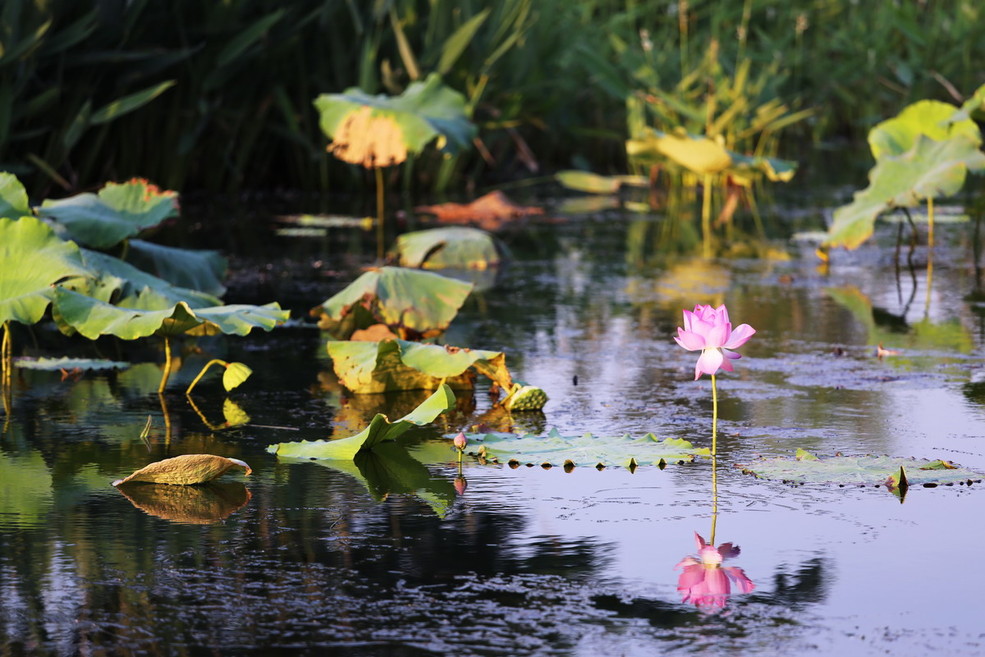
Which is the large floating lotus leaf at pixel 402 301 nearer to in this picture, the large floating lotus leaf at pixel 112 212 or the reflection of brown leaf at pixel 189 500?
the large floating lotus leaf at pixel 112 212

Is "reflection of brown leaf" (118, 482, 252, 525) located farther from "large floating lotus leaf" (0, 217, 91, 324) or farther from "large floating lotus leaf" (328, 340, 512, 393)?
"large floating lotus leaf" (0, 217, 91, 324)

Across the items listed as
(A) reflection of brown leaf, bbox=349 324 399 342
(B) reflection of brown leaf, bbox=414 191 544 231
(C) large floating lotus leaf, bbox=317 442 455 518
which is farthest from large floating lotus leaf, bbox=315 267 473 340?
(B) reflection of brown leaf, bbox=414 191 544 231

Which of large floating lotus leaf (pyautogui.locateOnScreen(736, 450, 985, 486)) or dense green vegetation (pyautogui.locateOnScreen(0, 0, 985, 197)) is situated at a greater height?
dense green vegetation (pyautogui.locateOnScreen(0, 0, 985, 197))

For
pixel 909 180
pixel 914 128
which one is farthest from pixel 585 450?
pixel 914 128

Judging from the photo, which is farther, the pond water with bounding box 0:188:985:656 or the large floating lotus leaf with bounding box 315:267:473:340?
the large floating lotus leaf with bounding box 315:267:473:340

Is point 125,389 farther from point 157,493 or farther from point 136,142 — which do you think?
point 136,142

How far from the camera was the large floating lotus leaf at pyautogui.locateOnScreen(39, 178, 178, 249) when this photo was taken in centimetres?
437

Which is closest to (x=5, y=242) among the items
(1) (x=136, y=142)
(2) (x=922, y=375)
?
(2) (x=922, y=375)

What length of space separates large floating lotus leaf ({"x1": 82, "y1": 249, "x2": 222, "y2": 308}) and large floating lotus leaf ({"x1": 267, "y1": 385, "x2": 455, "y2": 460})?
1.03 meters

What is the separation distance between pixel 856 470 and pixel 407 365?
3.67 feet

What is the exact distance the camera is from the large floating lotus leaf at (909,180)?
5.47 metres

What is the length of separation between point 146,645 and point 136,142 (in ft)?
20.8

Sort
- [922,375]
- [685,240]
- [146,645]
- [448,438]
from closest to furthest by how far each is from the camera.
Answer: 1. [146,645]
2. [448,438]
3. [922,375]
4. [685,240]

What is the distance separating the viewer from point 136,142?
8125 mm
